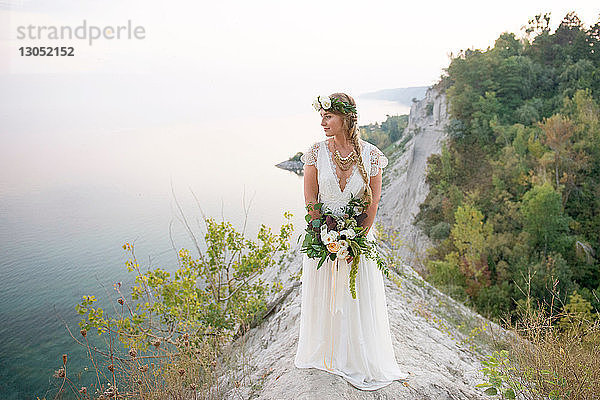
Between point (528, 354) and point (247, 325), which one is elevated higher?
point (528, 354)

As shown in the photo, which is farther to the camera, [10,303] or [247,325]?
[10,303]

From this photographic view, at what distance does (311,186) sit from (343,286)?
0.87 metres

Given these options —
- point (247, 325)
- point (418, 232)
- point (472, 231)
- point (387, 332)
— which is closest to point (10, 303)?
point (247, 325)

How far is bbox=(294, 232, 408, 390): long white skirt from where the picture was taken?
3.34 meters

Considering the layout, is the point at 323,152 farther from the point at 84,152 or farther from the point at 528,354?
the point at 84,152

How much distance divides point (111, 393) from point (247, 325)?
350 centimetres

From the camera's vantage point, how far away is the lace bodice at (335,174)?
10.6 ft

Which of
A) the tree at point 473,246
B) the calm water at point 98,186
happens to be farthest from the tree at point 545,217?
the calm water at point 98,186

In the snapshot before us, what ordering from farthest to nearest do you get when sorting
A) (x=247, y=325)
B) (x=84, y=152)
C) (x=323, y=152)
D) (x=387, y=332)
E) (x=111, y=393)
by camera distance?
(x=84, y=152)
(x=247, y=325)
(x=387, y=332)
(x=323, y=152)
(x=111, y=393)

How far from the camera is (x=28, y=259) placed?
38.7 feet

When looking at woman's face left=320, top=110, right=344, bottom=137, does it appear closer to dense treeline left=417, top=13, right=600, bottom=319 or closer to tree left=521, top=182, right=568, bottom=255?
dense treeline left=417, top=13, right=600, bottom=319

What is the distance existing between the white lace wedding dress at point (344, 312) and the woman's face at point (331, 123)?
166mm

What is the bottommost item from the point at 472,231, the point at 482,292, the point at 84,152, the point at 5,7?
the point at 482,292

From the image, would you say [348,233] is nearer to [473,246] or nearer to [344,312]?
[344,312]
